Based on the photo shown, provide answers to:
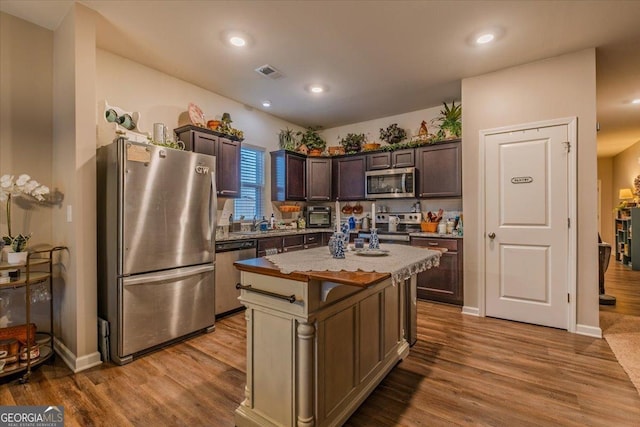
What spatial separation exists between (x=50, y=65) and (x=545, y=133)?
4.95 metres

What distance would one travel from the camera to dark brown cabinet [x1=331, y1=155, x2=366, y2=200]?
508cm

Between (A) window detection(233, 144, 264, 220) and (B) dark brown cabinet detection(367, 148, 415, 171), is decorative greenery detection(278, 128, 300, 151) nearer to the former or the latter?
(A) window detection(233, 144, 264, 220)

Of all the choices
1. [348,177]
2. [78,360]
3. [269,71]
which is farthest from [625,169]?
[78,360]

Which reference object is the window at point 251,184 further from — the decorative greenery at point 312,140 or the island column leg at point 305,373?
the island column leg at point 305,373

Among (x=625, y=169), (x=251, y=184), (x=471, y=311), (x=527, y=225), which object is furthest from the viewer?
(x=625, y=169)

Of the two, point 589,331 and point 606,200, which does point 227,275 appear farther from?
point 606,200

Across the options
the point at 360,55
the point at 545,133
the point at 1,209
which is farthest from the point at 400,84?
the point at 1,209

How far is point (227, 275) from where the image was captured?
3.46 m

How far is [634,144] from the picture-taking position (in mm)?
6922

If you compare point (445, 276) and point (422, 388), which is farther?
point (445, 276)

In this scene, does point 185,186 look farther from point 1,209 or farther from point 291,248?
point 291,248

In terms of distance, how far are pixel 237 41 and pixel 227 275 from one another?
8.10ft

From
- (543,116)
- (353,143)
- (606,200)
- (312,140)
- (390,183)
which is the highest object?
(312,140)

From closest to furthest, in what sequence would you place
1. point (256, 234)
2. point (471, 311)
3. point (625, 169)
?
point (471, 311), point (256, 234), point (625, 169)
